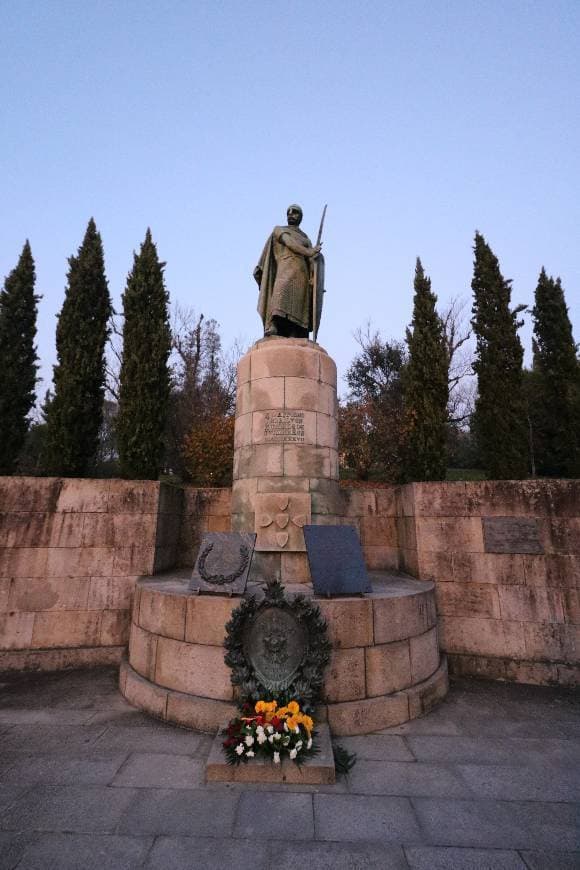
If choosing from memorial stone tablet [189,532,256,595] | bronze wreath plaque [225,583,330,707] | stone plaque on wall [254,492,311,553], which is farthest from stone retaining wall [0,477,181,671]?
bronze wreath plaque [225,583,330,707]

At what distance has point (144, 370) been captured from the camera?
16453 millimetres

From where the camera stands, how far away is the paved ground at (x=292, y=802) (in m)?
3.00

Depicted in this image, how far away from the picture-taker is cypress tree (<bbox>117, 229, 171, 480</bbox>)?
15023mm

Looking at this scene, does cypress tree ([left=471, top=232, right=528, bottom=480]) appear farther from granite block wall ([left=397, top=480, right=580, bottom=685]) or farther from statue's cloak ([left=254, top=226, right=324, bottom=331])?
statue's cloak ([left=254, top=226, right=324, bottom=331])

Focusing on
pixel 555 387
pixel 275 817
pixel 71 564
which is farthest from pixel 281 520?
pixel 555 387

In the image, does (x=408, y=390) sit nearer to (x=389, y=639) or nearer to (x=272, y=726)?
(x=389, y=639)

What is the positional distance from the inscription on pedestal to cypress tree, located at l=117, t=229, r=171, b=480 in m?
8.51

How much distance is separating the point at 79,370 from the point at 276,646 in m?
14.2

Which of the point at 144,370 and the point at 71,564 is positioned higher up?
the point at 144,370

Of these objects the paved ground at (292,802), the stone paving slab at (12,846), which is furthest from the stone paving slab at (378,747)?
the stone paving slab at (12,846)

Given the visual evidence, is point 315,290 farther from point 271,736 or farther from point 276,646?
point 271,736

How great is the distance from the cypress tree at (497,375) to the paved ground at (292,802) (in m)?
13.7

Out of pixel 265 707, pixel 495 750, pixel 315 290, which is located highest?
pixel 315 290

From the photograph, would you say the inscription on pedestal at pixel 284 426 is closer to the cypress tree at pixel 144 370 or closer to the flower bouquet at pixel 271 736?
the flower bouquet at pixel 271 736
